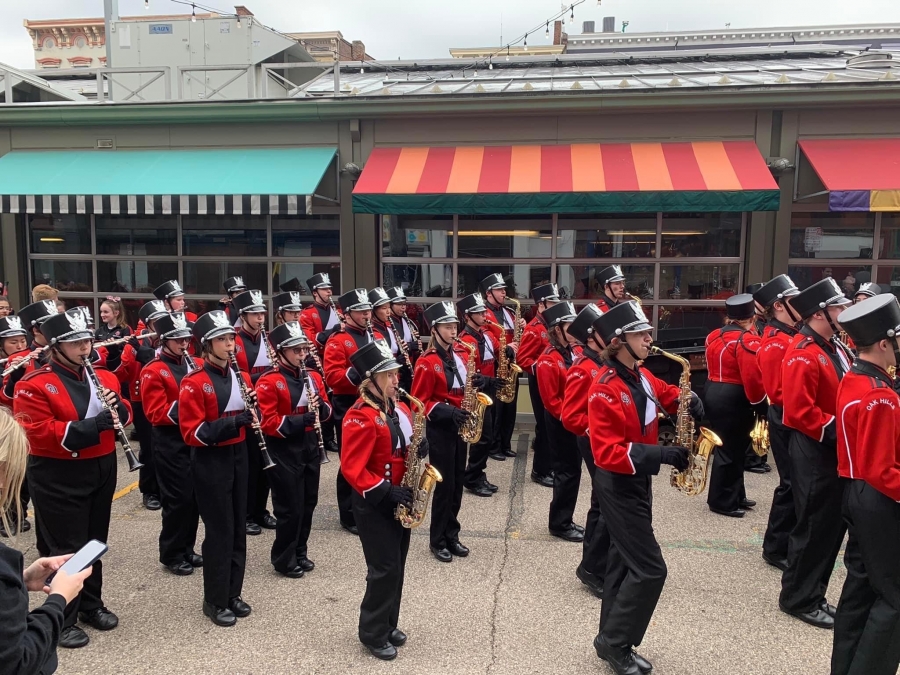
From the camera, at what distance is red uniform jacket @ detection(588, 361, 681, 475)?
4.20 metres

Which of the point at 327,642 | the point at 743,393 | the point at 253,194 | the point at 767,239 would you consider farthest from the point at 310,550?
the point at 767,239

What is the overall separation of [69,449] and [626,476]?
3741 millimetres

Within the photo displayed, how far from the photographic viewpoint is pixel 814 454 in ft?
16.2

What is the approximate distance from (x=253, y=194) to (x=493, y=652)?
8.15 metres

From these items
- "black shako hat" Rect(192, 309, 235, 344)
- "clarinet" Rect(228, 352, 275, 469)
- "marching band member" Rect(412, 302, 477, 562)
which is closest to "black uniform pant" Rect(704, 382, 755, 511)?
"marching band member" Rect(412, 302, 477, 562)

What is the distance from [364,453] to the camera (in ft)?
14.4

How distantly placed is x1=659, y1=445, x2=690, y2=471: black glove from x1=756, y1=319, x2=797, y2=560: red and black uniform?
1829 millimetres

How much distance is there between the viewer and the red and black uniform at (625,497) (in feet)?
13.8

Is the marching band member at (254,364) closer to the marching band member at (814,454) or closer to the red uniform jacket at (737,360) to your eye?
the marching band member at (814,454)

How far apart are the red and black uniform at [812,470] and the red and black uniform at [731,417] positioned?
1.79 meters

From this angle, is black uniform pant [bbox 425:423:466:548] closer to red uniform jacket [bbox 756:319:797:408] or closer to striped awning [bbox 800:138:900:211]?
red uniform jacket [bbox 756:319:797:408]

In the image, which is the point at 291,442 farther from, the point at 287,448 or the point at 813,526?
the point at 813,526

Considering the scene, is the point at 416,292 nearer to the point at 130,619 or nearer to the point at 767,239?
the point at 767,239

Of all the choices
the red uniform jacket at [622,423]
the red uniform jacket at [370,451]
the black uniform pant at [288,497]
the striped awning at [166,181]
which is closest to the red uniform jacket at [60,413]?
the black uniform pant at [288,497]
